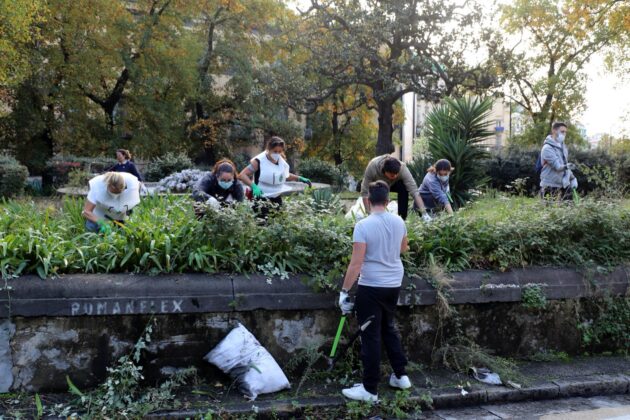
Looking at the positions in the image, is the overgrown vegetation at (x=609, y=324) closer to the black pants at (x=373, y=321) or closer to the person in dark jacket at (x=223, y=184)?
the black pants at (x=373, y=321)

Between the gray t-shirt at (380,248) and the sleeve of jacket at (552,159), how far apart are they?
19.2 ft

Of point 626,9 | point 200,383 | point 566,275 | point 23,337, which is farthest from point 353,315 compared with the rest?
point 626,9

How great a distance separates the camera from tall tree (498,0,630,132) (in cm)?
2942

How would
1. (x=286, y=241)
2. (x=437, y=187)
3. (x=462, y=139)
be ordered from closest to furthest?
(x=286, y=241), (x=437, y=187), (x=462, y=139)

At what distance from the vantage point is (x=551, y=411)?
5281 millimetres

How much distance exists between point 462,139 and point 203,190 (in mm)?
6442

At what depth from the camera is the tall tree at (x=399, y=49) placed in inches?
886

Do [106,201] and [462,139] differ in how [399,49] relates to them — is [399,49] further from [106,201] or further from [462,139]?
[106,201]

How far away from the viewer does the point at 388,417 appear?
5047 millimetres

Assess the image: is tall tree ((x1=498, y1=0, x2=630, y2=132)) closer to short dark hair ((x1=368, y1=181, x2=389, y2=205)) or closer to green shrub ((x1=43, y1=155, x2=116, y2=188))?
green shrub ((x1=43, y1=155, x2=116, y2=188))

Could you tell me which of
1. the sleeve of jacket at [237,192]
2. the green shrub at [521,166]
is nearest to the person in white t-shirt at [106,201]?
the sleeve of jacket at [237,192]

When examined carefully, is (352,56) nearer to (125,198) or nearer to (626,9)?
(626,9)

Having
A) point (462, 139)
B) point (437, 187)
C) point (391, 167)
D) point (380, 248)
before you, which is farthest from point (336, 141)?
point (380, 248)

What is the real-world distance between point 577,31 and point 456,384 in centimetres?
2806
